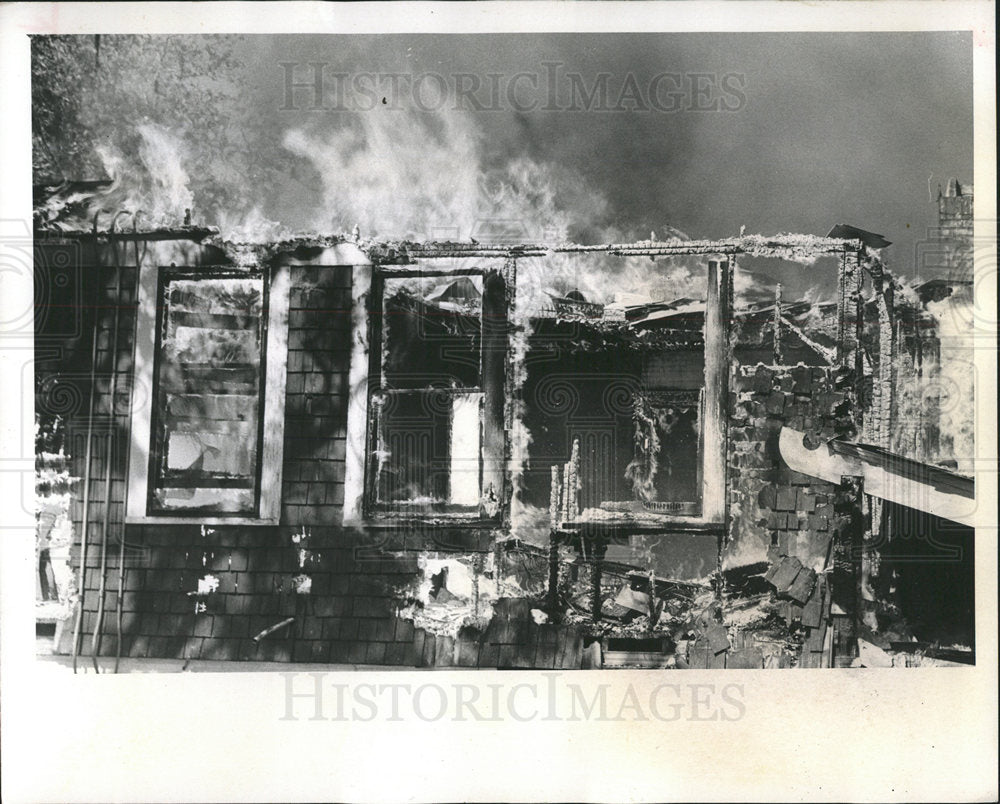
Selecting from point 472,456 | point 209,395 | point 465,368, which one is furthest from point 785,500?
point 209,395

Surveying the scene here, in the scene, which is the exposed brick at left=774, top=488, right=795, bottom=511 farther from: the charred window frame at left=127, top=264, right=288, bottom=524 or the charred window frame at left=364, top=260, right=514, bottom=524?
the charred window frame at left=127, top=264, right=288, bottom=524

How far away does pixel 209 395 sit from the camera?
3193 millimetres

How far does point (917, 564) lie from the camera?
10.5 ft

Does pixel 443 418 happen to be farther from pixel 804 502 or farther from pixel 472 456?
pixel 804 502

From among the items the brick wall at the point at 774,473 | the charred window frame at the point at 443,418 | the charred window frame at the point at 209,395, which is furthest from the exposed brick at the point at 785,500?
the charred window frame at the point at 209,395

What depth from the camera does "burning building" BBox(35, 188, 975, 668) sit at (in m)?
3.17

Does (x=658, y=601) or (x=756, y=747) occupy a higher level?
(x=658, y=601)

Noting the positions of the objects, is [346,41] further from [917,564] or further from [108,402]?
[917,564]

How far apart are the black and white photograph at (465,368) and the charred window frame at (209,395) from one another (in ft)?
0.05

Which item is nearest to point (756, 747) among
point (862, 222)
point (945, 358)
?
point (945, 358)

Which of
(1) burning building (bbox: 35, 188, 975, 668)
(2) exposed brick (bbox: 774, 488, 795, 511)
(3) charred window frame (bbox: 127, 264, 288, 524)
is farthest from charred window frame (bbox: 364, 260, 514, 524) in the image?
(2) exposed brick (bbox: 774, 488, 795, 511)

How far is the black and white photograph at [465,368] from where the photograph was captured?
125 inches

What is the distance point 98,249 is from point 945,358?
3.82 metres

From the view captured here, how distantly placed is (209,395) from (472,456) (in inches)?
47.3
